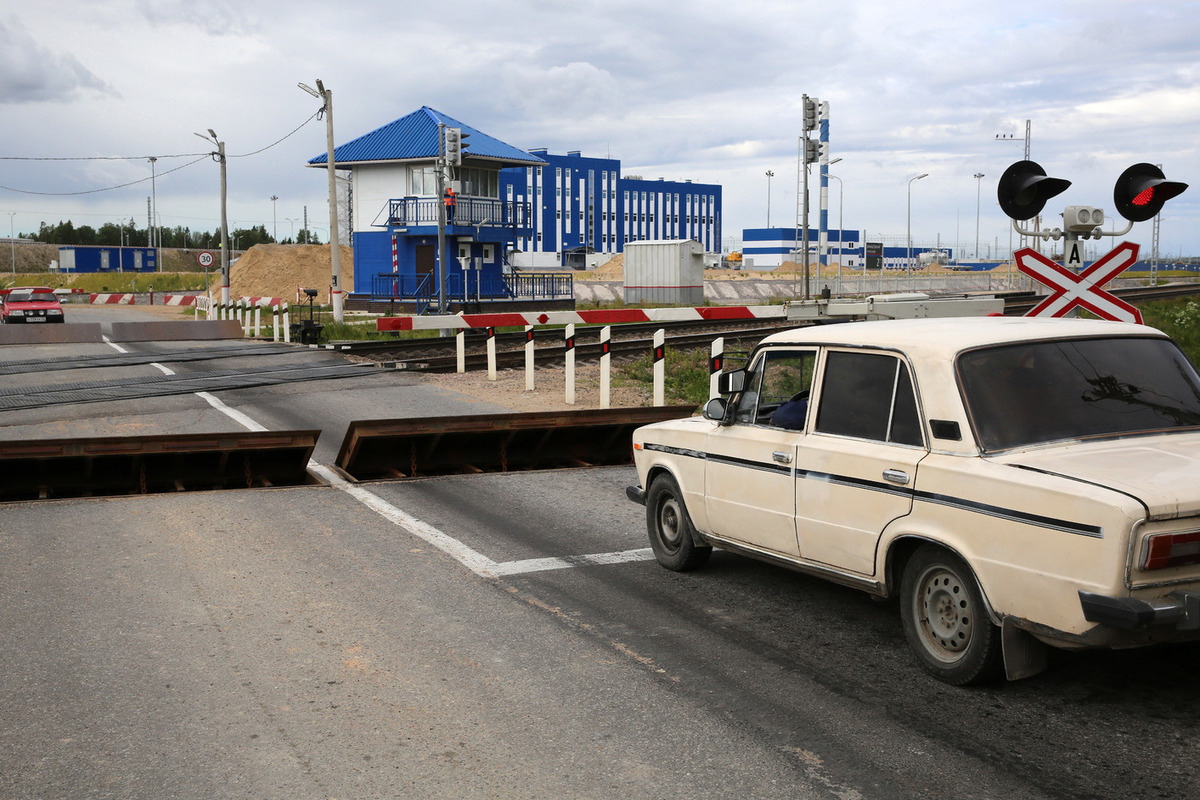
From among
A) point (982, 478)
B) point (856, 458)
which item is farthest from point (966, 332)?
point (982, 478)

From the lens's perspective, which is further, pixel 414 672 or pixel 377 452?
pixel 377 452

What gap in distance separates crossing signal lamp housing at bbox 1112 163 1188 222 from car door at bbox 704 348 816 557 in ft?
15.4

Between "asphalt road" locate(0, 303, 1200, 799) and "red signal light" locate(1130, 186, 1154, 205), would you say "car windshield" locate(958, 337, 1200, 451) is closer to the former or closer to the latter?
"asphalt road" locate(0, 303, 1200, 799)

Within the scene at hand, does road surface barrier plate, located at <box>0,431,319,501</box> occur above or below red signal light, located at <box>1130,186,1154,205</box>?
below

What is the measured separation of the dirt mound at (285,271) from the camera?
2936 inches

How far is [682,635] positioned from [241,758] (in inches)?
96.9

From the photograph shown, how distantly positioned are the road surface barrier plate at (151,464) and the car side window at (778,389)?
494 cm

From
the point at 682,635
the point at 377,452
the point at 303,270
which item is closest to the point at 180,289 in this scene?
the point at 303,270

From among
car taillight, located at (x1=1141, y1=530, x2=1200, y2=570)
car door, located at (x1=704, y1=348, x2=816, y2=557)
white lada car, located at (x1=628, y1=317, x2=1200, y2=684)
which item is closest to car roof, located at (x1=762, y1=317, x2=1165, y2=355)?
white lada car, located at (x1=628, y1=317, x2=1200, y2=684)

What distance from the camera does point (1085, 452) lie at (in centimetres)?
489

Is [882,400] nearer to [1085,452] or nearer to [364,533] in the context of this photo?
[1085,452]

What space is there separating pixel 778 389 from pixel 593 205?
110 meters

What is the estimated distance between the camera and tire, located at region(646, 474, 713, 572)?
7250 mm

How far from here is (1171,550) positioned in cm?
435
